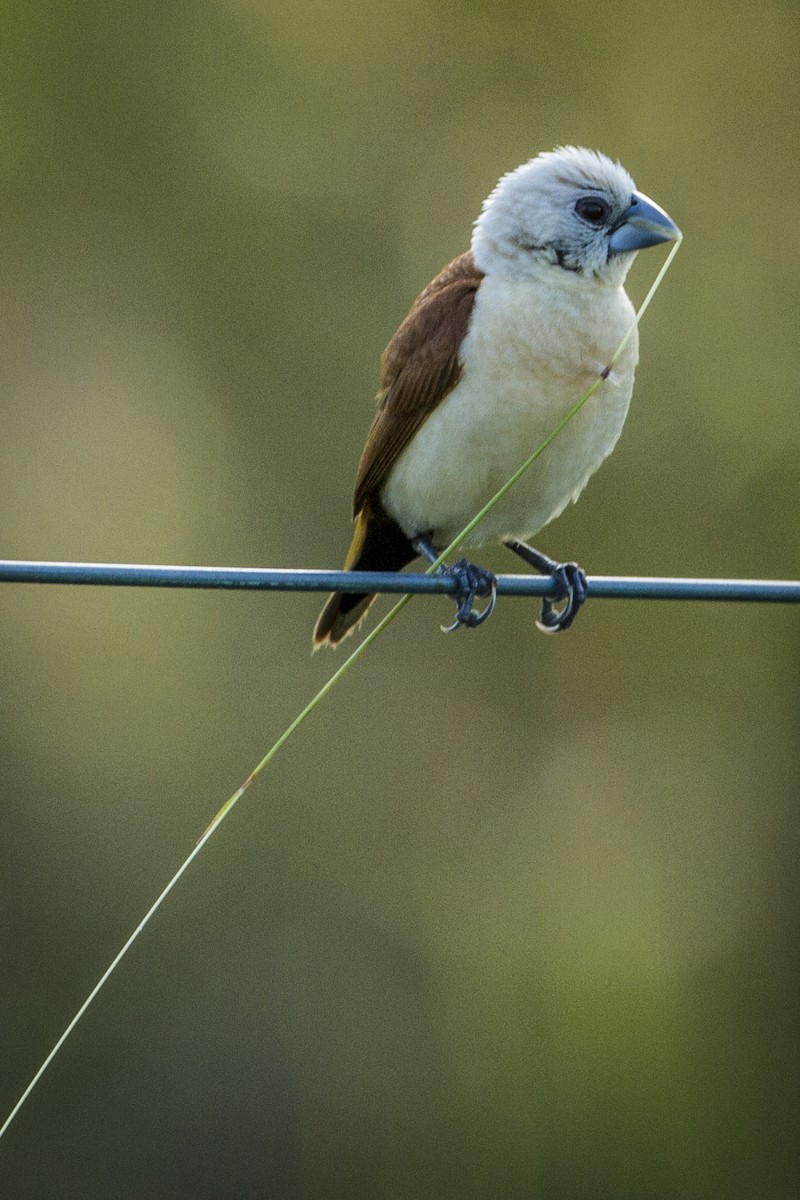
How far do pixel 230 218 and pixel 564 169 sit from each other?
527 cm

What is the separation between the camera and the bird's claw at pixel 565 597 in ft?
11.6

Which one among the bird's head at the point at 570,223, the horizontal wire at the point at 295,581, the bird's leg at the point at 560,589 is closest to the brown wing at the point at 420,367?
the bird's head at the point at 570,223

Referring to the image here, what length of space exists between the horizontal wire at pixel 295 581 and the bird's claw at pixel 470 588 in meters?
0.79

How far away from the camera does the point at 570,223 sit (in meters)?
4.25

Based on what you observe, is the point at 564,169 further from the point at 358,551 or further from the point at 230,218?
the point at 230,218

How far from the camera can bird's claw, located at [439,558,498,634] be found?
3783mm

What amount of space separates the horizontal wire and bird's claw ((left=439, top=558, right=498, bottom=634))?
79 cm

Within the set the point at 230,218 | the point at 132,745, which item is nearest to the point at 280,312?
the point at 230,218

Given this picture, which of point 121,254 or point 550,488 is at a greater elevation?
point 121,254

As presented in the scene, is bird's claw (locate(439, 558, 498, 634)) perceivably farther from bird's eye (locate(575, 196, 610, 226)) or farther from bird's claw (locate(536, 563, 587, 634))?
bird's eye (locate(575, 196, 610, 226))

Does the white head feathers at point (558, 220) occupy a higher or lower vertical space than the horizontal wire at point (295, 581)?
higher

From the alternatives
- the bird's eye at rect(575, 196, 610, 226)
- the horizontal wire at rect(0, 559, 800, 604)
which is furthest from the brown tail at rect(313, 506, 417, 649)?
the horizontal wire at rect(0, 559, 800, 604)

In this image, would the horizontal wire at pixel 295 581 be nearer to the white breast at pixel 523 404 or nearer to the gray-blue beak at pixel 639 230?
the white breast at pixel 523 404

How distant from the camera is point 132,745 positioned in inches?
339
